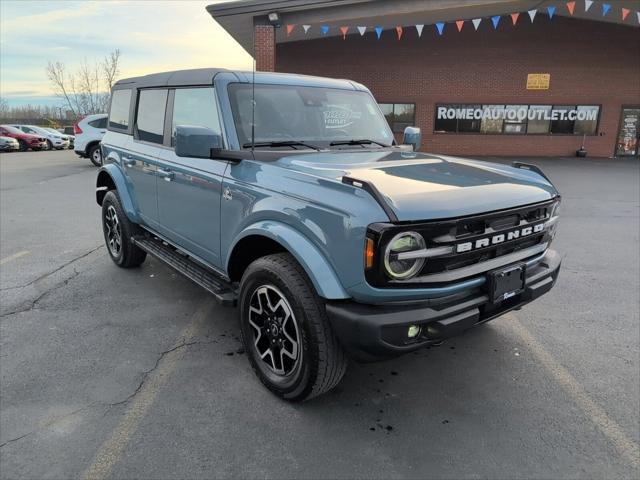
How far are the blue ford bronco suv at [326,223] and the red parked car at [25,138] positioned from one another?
1050 inches

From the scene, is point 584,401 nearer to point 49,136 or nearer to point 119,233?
point 119,233

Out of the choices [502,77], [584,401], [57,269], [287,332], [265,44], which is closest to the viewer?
[287,332]

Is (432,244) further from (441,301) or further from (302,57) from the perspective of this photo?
(302,57)

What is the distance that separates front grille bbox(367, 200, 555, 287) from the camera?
2.27 meters

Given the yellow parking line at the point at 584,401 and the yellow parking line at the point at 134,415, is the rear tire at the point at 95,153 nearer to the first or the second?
the yellow parking line at the point at 134,415

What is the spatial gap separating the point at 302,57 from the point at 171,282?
18.3 meters

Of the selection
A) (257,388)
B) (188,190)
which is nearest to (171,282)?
(188,190)

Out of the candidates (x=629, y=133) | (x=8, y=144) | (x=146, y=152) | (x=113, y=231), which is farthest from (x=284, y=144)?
(x=8, y=144)

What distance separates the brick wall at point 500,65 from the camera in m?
20.3

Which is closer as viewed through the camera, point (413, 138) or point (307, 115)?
point (307, 115)

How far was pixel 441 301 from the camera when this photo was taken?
95.1 inches

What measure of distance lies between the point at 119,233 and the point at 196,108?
2.22 meters

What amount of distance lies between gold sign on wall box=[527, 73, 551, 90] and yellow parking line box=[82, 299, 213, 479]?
21.4 metres

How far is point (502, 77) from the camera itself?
68.3ft
